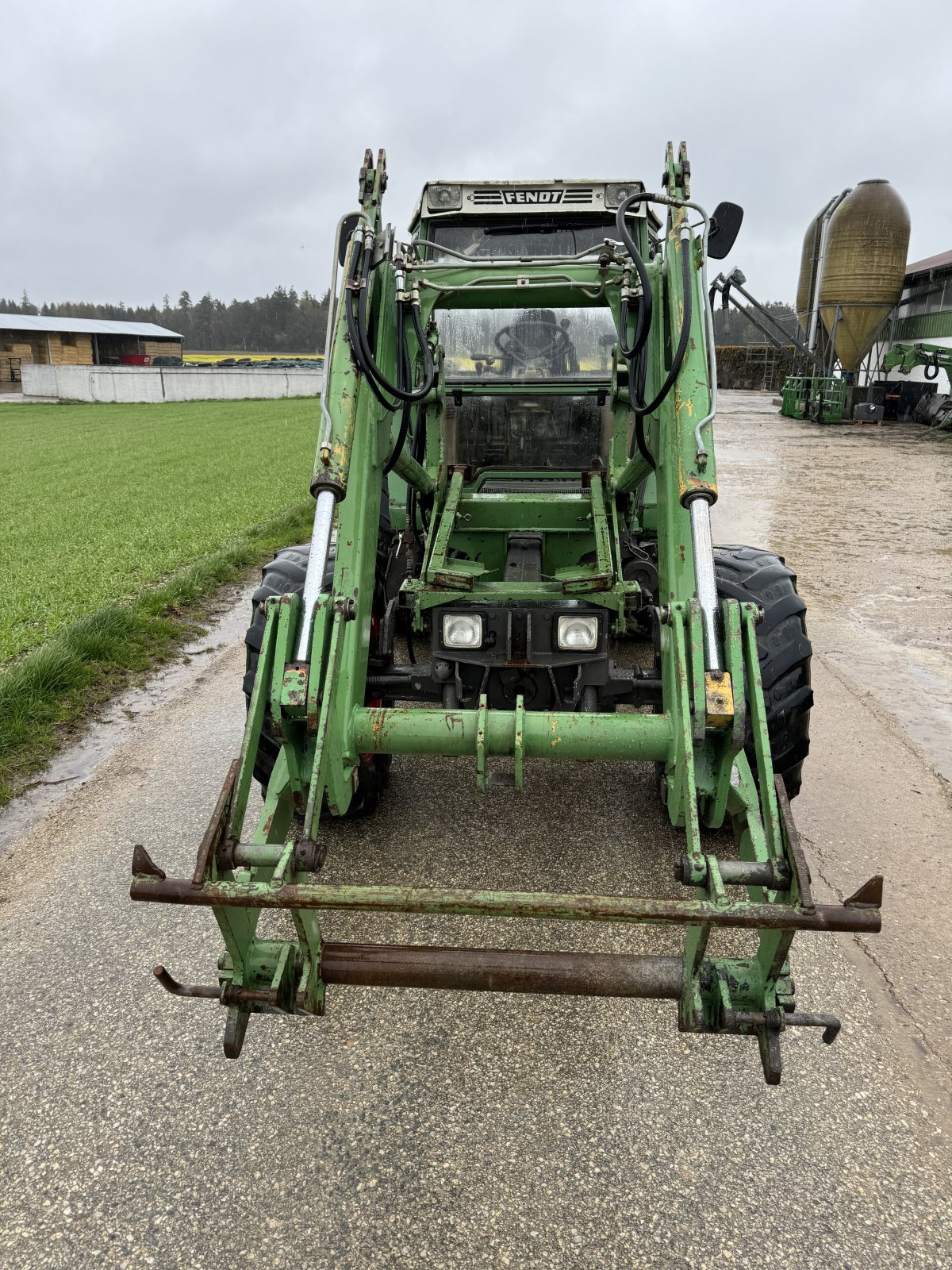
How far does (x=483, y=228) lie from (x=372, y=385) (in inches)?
96.0

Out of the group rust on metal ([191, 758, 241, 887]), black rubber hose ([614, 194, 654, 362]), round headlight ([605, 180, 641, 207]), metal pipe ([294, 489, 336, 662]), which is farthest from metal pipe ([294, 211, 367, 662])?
round headlight ([605, 180, 641, 207])

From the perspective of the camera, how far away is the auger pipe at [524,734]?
2895 millimetres

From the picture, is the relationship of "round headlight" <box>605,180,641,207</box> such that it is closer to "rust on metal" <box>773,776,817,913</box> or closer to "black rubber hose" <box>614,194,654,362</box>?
"black rubber hose" <box>614,194,654,362</box>

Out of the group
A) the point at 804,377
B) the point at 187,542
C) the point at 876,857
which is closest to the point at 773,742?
the point at 876,857

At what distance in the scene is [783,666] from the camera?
3615mm

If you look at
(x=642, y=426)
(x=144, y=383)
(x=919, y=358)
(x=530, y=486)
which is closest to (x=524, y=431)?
(x=530, y=486)

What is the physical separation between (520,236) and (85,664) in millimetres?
3955

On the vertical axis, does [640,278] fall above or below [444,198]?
below

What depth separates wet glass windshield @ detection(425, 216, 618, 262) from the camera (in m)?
5.16

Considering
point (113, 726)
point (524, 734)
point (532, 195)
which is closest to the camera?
point (524, 734)

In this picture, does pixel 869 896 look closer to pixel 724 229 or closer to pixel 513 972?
pixel 513 972

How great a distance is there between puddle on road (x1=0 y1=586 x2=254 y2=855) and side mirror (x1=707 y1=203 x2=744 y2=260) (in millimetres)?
3874

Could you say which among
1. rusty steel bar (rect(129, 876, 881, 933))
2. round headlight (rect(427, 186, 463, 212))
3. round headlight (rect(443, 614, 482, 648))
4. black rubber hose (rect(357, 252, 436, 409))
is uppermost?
round headlight (rect(427, 186, 463, 212))

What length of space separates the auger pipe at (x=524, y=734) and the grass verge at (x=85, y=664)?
93.6 inches
